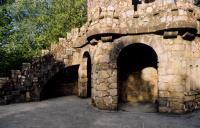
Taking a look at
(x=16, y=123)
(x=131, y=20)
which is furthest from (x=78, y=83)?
(x=16, y=123)

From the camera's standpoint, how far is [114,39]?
335 inches

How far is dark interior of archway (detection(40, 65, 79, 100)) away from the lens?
1227cm

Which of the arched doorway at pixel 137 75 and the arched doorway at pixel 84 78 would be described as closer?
the arched doorway at pixel 137 75

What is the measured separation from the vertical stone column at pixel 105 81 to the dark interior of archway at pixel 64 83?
3799 millimetres

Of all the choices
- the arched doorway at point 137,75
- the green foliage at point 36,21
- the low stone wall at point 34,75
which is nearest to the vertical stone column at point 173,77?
the arched doorway at point 137,75

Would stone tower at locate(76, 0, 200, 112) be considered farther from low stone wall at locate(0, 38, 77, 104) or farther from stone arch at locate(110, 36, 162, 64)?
low stone wall at locate(0, 38, 77, 104)

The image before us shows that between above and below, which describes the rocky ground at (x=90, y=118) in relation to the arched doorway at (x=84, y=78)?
below

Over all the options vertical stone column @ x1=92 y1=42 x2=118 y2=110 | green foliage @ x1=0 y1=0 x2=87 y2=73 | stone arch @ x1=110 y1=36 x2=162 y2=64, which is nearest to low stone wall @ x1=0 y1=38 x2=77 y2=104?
vertical stone column @ x1=92 y1=42 x2=118 y2=110

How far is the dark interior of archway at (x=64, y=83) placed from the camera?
1227 cm

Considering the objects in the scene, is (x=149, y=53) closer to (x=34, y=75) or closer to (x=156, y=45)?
(x=156, y=45)

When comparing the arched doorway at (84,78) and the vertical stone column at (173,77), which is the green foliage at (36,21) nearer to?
the arched doorway at (84,78)

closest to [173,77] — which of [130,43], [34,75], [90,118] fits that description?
[130,43]

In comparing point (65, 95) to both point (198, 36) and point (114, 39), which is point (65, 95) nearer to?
point (114, 39)

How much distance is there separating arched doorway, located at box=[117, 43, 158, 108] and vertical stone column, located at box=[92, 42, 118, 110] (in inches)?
39.5
